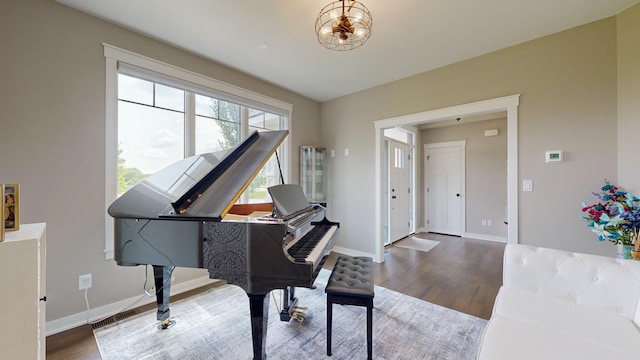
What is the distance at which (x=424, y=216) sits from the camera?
5770mm

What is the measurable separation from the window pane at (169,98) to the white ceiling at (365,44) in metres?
0.49

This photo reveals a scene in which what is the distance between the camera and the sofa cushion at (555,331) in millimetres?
1056

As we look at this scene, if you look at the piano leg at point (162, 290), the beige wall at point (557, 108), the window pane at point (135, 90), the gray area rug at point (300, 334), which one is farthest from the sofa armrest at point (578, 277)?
the window pane at point (135, 90)

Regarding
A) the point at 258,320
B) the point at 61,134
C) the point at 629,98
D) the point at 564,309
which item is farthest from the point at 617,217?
the point at 61,134

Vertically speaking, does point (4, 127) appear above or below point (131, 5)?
below

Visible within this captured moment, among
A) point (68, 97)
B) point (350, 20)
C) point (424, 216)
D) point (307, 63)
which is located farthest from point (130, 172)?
point (424, 216)

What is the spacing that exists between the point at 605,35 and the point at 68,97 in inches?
189

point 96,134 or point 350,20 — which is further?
point 96,134

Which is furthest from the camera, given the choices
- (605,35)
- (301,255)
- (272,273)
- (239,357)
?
(605,35)

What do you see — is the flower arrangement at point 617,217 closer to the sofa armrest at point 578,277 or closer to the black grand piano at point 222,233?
the sofa armrest at point 578,277

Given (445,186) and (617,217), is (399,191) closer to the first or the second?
(445,186)

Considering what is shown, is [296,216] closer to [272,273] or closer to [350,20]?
[272,273]

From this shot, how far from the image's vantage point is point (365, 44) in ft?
8.34

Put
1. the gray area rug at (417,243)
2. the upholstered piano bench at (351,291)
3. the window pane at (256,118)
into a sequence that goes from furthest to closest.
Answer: the gray area rug at (417,243)
the window pane at (256,118)
the upholstered piano bench at (351,291)
